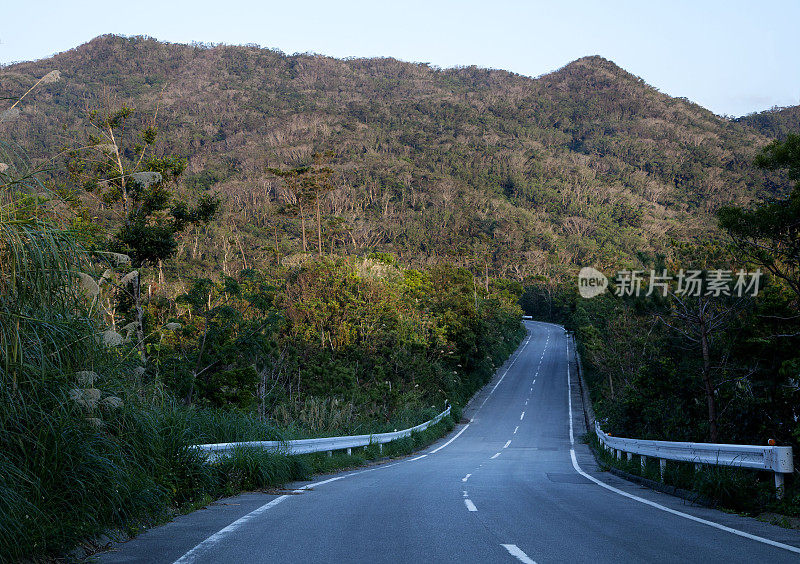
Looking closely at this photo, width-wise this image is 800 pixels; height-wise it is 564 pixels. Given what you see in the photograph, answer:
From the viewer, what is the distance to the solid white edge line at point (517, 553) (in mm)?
5895

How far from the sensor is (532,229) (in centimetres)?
11381

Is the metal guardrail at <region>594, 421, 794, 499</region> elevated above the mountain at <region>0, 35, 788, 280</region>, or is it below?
below

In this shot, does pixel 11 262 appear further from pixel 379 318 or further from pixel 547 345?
pixel 547 345

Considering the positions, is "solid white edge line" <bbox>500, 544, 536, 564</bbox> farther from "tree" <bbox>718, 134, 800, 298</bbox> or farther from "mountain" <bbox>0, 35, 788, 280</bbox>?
"mountain" <bbox>0, 35, 788, 280</bbox>

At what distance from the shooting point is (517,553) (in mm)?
6195

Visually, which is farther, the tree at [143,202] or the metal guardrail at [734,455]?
the tree at [143,202]

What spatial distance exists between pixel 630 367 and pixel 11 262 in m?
26.9

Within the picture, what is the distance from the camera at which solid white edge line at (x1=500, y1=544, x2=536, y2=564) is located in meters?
5.89

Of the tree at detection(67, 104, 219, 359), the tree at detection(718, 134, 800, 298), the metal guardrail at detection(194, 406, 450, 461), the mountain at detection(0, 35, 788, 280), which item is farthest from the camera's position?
the mountain at detection(0, 35, 788, 280)

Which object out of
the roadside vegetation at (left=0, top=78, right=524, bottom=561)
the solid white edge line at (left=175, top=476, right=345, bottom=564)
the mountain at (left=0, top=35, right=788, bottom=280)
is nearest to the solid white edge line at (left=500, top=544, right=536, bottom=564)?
the solid white edge line at (left=175, top=476, right=345, bottom=564)

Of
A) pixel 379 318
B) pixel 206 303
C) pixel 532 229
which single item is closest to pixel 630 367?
pixel 379 318

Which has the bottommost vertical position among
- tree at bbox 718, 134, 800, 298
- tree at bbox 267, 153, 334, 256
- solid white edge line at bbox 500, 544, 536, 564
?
solid white edge line at bbox 500, 544, 536, 564

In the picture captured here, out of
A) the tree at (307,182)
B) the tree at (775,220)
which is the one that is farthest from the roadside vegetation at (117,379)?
the tree at (307,182)

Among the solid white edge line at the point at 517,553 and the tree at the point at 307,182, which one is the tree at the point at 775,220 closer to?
the solid white edge line at the point at 517,553
